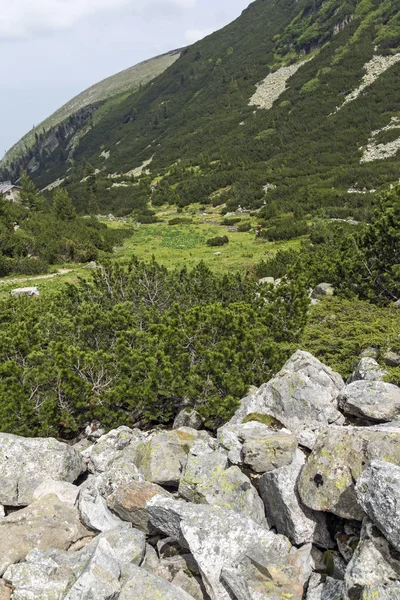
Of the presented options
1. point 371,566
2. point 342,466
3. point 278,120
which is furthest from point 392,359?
point 278,120

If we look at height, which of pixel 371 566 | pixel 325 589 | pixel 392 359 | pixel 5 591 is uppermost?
pixel 5 591

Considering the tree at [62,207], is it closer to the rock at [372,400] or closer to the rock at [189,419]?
the rock at [189,419]

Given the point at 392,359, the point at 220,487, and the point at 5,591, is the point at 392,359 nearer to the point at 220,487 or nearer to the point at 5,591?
the point at 220,487

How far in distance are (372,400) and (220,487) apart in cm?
309

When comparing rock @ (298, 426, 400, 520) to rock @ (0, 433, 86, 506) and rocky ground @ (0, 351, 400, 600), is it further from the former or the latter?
rock @ (0, 433, 86, 506)

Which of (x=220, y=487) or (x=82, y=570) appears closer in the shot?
(x=82, y=570)

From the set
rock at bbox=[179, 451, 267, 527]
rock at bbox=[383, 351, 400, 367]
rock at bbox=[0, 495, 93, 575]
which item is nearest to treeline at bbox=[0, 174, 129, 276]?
rock at bbox=[0, 495, 93, 575]

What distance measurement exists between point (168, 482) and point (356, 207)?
116ft

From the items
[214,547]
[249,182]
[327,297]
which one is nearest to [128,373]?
[214,547]

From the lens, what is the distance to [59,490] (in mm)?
6816

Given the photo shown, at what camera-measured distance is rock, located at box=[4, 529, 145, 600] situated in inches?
185

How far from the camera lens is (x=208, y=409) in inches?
331

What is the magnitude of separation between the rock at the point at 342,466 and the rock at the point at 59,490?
3.69 meters

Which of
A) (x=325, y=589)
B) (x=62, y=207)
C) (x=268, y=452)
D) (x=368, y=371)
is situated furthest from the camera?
(x=62, y=207)
